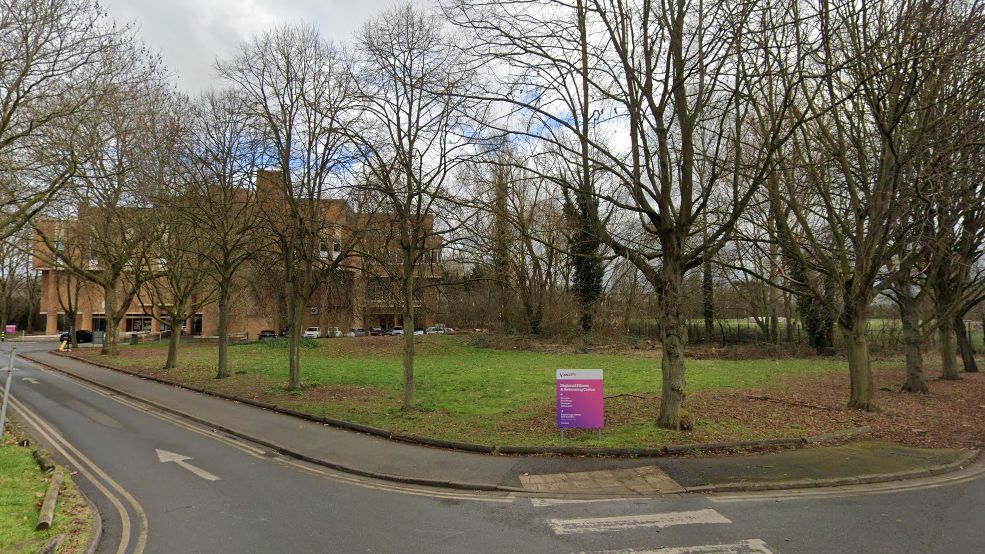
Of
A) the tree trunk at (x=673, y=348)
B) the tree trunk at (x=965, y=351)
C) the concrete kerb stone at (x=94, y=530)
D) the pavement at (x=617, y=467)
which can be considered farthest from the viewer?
the tree trunk at (x=965, y=351)

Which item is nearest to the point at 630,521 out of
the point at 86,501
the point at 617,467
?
the point at 617,467

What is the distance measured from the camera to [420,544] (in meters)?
5.70

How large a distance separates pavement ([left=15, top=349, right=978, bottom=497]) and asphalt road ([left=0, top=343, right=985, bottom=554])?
0.32 metres

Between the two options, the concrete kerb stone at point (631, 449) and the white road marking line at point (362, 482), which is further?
the concrete kerb stone at point (631, 449)

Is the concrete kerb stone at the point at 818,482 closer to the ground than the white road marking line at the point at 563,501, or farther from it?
farther from it

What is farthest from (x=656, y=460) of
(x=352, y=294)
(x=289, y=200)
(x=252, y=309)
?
(x=252, y=309)

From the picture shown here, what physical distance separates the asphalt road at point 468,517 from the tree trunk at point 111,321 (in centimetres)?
2787

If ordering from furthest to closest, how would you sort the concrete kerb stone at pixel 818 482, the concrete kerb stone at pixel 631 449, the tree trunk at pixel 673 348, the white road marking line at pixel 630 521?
1. the tree trunk at pixel 673 348
2. the concrete kerb stone at pixel 631 449
3. the concrete kerb stone at pixel 818 482
4. the white road marking line at pixel 630 521

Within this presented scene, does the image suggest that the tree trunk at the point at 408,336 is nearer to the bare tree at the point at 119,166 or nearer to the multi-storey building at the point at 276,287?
the multi-storey building at the point at 276,287

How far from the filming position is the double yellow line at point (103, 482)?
6.15m

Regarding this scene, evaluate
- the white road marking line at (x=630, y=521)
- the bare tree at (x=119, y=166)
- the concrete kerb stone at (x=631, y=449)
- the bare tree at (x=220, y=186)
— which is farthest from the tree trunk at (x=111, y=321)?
the white road marking line at (x=630, y=521)

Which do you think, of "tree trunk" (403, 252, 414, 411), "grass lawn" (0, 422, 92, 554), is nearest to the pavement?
"tree trunk" (403, 252, 414, 411)

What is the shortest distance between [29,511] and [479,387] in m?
12.1

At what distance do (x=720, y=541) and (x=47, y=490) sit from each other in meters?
8.68
